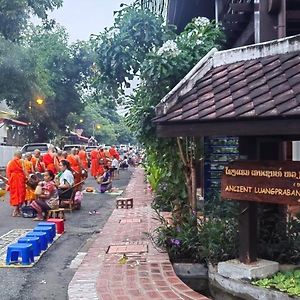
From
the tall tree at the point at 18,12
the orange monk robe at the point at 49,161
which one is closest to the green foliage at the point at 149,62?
the orange monk robe at the point at 49,161

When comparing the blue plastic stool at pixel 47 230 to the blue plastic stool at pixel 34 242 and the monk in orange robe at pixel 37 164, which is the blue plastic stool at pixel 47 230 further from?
the monk in orange robe at pixel 37 164

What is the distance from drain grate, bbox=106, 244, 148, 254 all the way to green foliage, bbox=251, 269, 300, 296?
7.31 ft

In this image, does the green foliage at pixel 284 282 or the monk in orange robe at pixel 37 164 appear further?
the monk in orange robe at pixel 37 164

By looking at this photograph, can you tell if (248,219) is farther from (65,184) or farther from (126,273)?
Result: (65,184)

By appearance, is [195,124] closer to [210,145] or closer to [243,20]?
[210,145]

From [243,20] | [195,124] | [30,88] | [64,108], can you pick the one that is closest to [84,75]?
[64,108]

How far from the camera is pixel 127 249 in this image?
700 cm

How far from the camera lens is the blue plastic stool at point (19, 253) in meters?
6.75

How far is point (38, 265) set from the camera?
6.82m

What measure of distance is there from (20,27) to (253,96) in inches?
823

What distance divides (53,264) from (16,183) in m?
5.43

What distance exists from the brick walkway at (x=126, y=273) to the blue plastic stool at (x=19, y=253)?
0.88m

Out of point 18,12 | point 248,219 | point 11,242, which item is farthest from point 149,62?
point 18,12

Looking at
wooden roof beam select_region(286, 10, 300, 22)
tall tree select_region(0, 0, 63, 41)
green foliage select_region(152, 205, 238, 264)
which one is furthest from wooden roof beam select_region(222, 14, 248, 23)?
tall tree select_region(0, 0, 63, 41)
